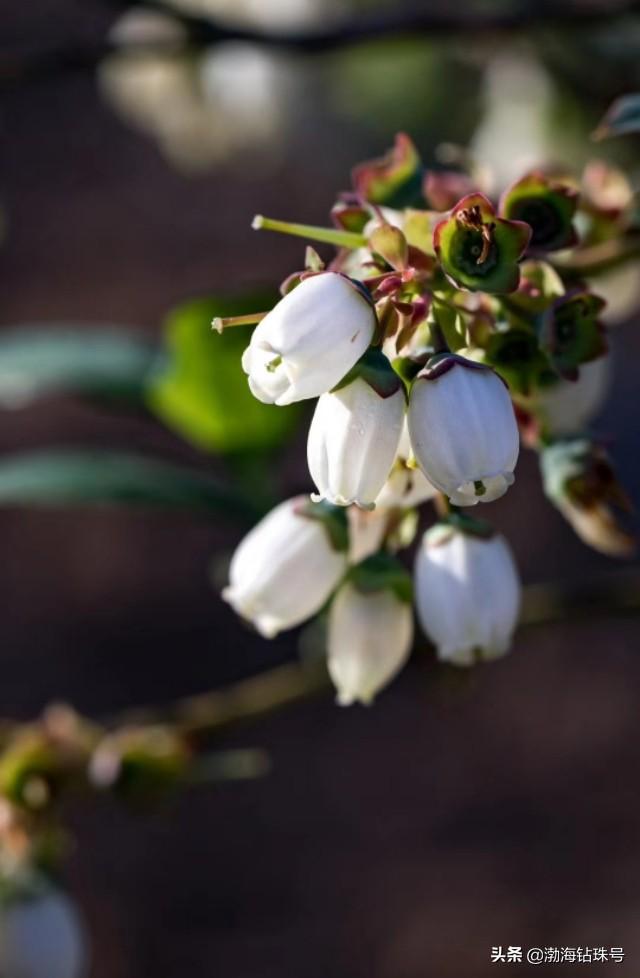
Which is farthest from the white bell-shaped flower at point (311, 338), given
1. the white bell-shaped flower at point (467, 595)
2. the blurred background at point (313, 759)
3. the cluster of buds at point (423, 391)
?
the blurred background at point (313, 759)

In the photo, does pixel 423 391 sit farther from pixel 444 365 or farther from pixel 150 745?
pixel 150 745

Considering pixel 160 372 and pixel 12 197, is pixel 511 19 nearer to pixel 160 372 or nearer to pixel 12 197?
pixel 160 372

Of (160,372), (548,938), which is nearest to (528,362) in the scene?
(160,372)

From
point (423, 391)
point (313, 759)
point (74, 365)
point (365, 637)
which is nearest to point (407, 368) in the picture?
point (423, 391)

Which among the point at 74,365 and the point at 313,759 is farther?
the point at 313,759

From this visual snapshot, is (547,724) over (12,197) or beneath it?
beneath

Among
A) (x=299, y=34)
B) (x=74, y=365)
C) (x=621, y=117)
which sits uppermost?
(x=299, y=34)

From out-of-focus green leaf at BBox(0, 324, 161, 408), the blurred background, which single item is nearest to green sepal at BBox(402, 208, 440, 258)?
out-of-focus green leaf at BBox(0, 324, 161, 408)

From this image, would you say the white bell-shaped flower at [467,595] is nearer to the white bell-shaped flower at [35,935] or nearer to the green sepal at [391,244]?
the green sepal at [391,244]

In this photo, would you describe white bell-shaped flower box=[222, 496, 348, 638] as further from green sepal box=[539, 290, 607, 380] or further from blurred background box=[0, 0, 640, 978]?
blurred background box=[0, 0, 640, 978]
